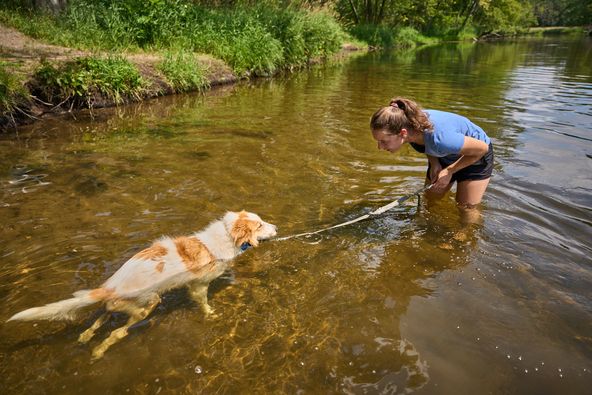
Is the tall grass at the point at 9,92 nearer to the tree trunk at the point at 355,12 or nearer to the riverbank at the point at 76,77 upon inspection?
the riverbank at the point at 76,77

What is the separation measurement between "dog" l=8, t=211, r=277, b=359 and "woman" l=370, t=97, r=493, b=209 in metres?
1.49

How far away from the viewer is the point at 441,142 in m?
3.92

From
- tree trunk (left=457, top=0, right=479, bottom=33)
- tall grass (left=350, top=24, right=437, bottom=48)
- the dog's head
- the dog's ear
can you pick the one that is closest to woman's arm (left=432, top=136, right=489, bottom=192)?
the dog's head

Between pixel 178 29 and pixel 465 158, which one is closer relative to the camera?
pixel 465 158

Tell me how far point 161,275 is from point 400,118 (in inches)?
97.8

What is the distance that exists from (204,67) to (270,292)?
10.4m

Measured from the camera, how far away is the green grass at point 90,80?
862 cm

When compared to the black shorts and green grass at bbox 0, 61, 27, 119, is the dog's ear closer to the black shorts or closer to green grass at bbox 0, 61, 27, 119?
the black shorts

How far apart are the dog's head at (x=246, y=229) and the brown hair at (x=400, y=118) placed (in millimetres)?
1426

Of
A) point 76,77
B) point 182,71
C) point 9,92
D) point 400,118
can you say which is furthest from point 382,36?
point 400,118

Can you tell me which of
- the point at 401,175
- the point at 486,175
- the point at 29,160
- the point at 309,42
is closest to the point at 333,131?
the point at 401,175

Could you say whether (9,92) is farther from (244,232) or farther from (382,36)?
(382,36)

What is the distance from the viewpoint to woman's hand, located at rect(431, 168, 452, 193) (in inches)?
170

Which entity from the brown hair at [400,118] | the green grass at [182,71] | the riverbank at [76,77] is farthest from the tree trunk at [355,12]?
the brown hair at [400,118]
